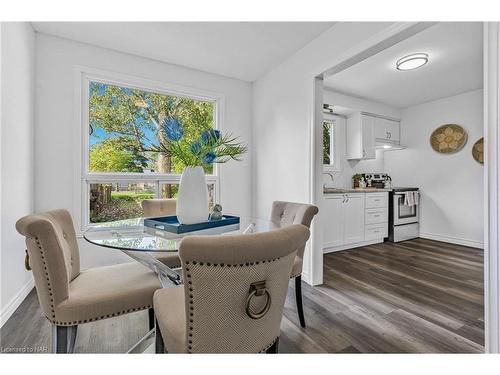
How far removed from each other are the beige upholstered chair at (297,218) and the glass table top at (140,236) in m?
0.21

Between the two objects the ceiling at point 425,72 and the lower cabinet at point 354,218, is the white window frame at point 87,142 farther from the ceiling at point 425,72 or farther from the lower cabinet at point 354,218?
the lower cabinet at point 354,218

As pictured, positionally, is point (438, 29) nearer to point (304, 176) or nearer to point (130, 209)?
point (304, 176)

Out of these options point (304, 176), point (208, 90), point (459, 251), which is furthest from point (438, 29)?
point (459, 251)

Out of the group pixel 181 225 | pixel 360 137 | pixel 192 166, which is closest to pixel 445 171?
pixel 360 137

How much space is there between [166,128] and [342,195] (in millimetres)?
3019

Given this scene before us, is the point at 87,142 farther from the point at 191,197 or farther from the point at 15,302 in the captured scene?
the point at 191,197

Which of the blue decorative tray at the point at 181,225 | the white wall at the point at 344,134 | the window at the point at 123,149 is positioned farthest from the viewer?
the white wall at the point at 344,134

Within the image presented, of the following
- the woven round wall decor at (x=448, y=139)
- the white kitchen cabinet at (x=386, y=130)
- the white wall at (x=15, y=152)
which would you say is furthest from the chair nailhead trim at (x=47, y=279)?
the woven round wall decor at (x=448, y=139)

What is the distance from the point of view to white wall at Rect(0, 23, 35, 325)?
1.83 m

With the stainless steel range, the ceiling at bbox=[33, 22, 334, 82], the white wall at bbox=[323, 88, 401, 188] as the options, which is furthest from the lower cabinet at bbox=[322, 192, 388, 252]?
the ceiling at bbox=[33, 22, 334, 82]

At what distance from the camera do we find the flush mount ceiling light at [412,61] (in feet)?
9.66

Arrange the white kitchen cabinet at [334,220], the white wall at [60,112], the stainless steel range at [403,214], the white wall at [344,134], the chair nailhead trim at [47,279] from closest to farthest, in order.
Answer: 1. the chair nailhead trim at [47,279]
2. the white wall at [60,112]
3. the white kitchen cabinet at [334,220]
4. the white wall at [344,134]
5. the stainless steel range at [403,214]

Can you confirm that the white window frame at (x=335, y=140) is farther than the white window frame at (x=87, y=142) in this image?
Yes

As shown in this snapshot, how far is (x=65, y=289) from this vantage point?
1169mm
